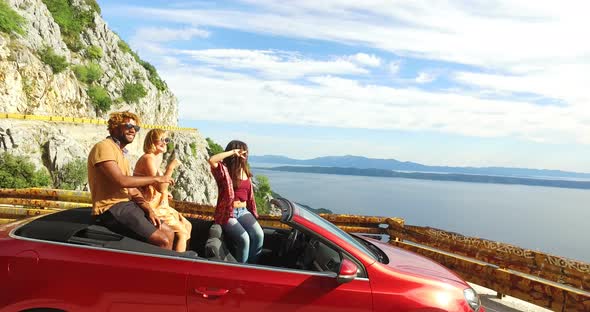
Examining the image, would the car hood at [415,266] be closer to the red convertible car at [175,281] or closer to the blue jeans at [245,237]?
the red convertible car at [175,281]

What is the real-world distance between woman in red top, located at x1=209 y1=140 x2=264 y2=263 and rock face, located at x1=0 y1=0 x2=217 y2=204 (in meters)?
42.3

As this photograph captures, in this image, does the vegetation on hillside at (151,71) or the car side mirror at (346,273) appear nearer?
the car side mirror at (346,273)

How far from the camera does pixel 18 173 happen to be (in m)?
40.5

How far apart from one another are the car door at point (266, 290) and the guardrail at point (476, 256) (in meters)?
3.98

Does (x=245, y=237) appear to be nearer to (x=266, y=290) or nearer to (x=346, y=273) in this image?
(x=266, y=290)

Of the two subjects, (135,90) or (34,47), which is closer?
(34,47)

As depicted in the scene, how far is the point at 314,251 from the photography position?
4348mm

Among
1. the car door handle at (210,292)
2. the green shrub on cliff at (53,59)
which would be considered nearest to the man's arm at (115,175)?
the car door handle at (210,292)

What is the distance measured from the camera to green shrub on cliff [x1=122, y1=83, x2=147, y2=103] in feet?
257

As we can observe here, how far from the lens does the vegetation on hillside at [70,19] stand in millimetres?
73625

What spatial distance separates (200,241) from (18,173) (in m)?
42.3

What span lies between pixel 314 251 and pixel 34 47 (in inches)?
2478

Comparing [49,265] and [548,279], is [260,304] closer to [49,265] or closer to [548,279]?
[49,265]

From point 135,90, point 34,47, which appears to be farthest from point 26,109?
point 135,90
